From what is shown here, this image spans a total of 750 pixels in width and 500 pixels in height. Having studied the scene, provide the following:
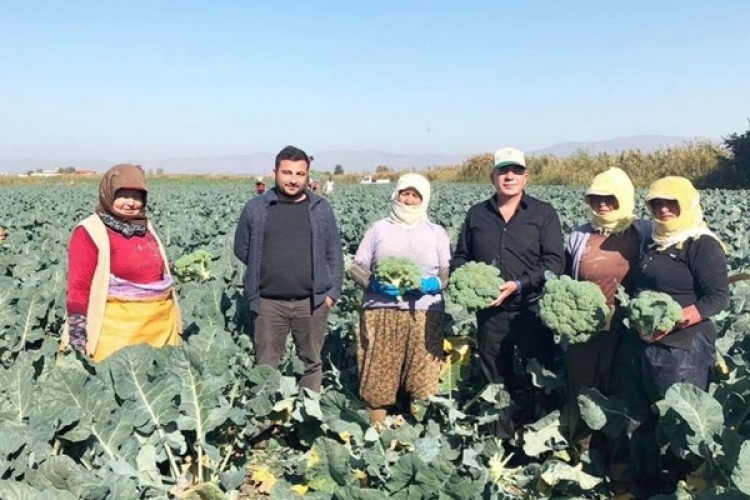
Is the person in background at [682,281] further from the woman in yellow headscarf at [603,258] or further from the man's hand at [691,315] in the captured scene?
the woman in yellow headscarf at [603,258]

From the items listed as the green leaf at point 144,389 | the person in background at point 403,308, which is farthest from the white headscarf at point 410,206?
the green leaf at point 144,389

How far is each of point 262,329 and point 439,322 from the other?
1.16 metres

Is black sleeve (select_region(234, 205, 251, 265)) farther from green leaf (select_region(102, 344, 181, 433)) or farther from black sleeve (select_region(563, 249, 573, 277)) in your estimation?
black sleeve (select_region(563, 249, 573, 277))

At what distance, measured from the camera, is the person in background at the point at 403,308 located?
4.28 meters

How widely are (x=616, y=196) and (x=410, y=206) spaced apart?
1210 millimetres

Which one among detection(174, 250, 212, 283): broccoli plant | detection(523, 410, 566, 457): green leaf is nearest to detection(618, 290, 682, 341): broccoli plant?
detection(523, 410, 566, 457): green leaf

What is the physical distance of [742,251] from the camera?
8.31m

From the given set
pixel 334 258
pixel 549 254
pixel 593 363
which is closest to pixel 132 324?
pixel 334 258

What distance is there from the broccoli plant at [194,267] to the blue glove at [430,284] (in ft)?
8.68

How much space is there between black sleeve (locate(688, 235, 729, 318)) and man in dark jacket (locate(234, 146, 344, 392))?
7.16 ft

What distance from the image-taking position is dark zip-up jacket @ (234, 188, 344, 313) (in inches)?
170

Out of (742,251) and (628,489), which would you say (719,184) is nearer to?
(742,251)

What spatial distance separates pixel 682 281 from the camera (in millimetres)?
3369

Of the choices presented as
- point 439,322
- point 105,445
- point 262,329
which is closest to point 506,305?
point 439,322
